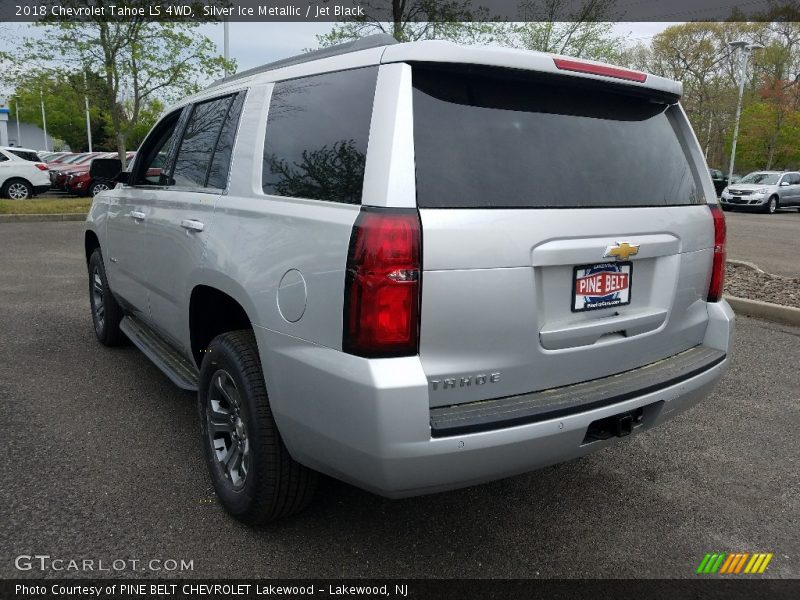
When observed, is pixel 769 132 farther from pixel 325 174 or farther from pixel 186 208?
pixel 325 174

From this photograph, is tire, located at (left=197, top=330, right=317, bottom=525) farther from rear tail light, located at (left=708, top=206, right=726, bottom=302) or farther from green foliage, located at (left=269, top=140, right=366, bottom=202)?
rear tail light, located at (left=708, top=206, right=726, bottom=302)

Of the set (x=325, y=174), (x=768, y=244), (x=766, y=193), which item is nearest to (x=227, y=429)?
(x=325, y=174)

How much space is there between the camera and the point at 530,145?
2434 mm

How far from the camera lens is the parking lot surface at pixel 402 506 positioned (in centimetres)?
264

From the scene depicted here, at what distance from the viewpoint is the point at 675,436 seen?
12.7ft

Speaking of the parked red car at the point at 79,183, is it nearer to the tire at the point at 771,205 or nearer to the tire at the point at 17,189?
the tire at the point at 17,189

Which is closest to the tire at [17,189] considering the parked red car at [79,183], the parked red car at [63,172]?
the parked red car at [79,183]

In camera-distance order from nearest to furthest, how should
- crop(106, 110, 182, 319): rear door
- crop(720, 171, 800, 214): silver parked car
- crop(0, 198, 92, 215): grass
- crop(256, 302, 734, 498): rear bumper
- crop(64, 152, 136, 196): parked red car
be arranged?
crop(256, 302, 734, 498): rear bumper < crop(106, 110, 182, 319): rear door < crop(0, 198, 92, 215): grass < crop(64, 152, 136, 196): parked red car < crop(720, 171, 800, 214): silver parked car

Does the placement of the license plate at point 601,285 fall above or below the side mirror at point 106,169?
below

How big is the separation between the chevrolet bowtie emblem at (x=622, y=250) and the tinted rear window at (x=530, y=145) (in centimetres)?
17

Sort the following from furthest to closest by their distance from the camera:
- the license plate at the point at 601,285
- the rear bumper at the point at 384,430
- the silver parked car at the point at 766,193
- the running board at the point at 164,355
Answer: the silver parked car at the point at 766,193
the running board at the point at 164,355
the license plate at the point at 601,285
the rear bumper at the point at 384,430

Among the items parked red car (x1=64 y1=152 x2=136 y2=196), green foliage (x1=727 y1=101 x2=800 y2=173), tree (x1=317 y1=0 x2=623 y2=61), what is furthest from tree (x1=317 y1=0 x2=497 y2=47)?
green foliage (x1=727 y1=101 x2=800 y2=173)

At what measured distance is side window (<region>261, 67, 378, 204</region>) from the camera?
2.29m

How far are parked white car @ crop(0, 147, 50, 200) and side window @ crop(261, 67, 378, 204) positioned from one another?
19637 mm
